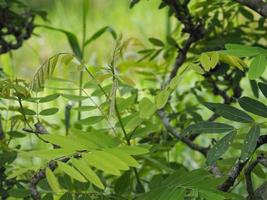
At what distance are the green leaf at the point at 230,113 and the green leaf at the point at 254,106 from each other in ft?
0.05

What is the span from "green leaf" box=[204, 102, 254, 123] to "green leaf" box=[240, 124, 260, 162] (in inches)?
2.3

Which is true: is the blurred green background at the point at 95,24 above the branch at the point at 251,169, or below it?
below

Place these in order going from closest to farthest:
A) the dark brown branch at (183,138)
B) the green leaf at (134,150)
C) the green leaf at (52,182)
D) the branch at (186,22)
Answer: the green leaf at (52,182)
the green leaf at (134,150)
the branch at (186,22)
the dark brown branch at (183,138)

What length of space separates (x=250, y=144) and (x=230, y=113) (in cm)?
13

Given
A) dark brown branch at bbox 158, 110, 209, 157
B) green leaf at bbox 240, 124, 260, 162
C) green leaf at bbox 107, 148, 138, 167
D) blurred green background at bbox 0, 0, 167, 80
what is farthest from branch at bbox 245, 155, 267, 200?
blurred green background at bbox 0, 0, 167, 80

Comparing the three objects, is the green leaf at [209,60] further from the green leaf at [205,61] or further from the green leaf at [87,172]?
the green leaf at [87,172]

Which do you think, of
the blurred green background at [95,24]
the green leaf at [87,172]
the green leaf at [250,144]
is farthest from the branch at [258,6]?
the blurred green background at [95,24]

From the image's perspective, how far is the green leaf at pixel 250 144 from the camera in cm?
122

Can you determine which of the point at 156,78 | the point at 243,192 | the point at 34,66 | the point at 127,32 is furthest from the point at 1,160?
the point at 127,32

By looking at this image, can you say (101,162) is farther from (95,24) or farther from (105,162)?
(95,24)

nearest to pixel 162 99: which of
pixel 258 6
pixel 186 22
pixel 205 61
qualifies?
pixel 205 61

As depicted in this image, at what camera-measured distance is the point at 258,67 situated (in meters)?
1.22

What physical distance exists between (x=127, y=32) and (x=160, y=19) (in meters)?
0.32

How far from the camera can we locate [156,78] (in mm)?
2242
